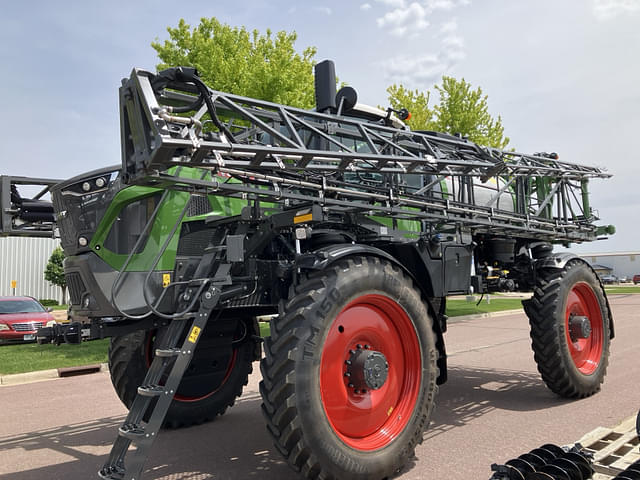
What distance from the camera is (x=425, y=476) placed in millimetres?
3938

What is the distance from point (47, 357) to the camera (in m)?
10.9

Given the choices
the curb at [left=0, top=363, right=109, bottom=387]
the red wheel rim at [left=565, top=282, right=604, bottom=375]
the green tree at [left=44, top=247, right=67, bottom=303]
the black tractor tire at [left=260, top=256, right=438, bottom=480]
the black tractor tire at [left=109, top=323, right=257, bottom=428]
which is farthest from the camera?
the green tree at [left=44, top=247, right=67, bottom=303]

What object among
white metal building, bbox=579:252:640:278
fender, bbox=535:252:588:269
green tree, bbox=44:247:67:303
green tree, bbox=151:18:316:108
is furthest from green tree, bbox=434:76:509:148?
white metal building, bbox=579:252:640:278

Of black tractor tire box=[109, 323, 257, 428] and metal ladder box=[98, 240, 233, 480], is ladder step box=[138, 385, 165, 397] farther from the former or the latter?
black tractor tire box=[109, 323, 257, 428]

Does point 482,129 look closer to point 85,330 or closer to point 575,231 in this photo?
point 575,231

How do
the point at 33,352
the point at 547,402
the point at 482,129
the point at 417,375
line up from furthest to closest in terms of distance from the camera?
the point at 482,129 < the point at 33,352 < the point at 547,402 < the point at 417,375

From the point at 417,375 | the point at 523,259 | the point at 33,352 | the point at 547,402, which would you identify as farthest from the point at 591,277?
the point at 33,352

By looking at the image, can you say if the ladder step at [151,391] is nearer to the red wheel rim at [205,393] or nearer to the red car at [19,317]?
the red wheel rim at [205,393]

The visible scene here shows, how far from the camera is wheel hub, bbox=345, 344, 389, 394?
12.7 feet

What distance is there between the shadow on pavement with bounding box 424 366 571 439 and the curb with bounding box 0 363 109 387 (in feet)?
21.6

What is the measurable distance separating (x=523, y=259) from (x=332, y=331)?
429 centimetres

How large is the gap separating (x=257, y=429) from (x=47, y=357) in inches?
293

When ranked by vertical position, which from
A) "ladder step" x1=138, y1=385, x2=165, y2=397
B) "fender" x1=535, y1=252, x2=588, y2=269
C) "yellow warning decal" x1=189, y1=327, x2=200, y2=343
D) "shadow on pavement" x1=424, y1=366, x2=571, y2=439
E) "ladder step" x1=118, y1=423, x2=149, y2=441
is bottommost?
"shadow on pavement" x1=424, y1=366, x2=571, y2=439

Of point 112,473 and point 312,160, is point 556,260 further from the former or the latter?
point 112,473
